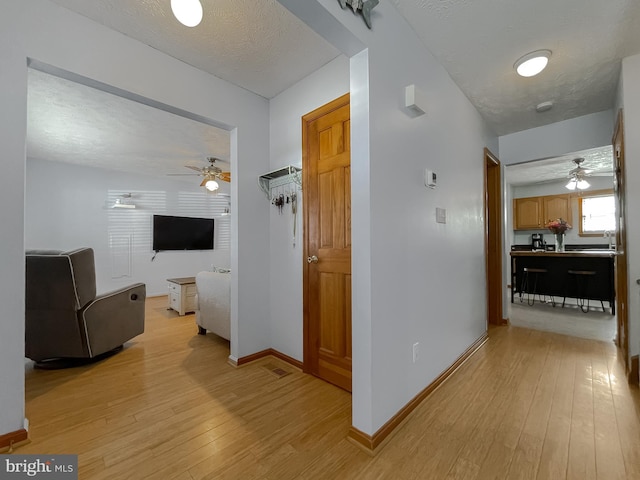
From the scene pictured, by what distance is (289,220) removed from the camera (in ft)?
8.16

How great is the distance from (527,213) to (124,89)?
819cm

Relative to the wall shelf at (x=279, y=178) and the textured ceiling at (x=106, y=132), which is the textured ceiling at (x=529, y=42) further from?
the textured ceiling at (x=106, y=132)

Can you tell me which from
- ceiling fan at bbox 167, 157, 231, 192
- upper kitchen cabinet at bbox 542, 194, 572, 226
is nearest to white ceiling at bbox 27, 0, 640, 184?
ceiling fan at bbox 167, 157, 231, 192

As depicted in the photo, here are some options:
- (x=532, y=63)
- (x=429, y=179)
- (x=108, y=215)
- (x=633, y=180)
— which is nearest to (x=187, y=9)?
(x=429, y=179)

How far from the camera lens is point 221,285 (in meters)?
2.90

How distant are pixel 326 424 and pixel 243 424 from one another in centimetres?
50

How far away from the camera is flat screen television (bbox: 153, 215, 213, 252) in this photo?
5.78m

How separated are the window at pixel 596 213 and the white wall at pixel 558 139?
13.9ft

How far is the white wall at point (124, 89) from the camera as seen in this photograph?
55.8 inches

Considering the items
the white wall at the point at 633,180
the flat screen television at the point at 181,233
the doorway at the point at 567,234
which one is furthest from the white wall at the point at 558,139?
the flat screen television at the point at 181,233

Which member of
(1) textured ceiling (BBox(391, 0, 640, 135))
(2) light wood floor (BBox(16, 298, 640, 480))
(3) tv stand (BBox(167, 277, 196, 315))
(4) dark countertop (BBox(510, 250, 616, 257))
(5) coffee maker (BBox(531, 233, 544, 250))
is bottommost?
(2) light wood floor (BBox(16, 298, 640, 480))

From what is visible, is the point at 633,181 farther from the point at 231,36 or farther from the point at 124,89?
the point at 124,89

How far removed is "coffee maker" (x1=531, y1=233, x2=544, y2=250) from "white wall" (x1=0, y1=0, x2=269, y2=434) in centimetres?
694

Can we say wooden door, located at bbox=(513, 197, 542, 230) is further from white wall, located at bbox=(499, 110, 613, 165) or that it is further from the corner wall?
the corner wall
